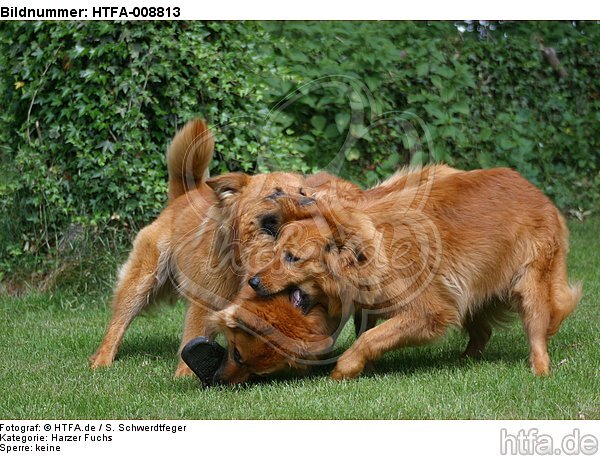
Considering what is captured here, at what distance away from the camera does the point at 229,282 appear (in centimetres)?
594

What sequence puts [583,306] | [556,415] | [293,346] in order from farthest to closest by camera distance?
1. [583,306]
2. [293,346]
3. [556,415]

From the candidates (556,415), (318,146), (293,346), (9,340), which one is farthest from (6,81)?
(556,415)

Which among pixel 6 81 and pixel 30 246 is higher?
pixel 6 81

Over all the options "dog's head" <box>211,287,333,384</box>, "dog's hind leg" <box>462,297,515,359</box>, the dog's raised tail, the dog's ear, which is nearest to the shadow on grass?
the dog's raised tail

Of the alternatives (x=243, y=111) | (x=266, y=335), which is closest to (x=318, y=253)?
(x=266, y=335)

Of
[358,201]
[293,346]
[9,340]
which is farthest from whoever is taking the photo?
[9,340]

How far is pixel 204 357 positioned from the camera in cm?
537

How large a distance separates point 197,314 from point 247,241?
2.81 ft

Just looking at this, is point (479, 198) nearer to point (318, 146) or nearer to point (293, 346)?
point (293, 346)

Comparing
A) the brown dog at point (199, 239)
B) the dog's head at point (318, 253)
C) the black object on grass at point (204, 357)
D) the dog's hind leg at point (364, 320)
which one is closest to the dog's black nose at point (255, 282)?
the dog's head at point (318, 253)

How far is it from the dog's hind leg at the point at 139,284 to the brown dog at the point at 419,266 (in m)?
1.58

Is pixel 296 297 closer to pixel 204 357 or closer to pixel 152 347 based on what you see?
pixel 204 357

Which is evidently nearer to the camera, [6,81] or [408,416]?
[408,416]

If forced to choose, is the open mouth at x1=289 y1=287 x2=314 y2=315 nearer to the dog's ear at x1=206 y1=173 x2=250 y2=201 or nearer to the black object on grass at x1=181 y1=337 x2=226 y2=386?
the black object on grass at x1=181 y1=337 x2=226 y2=386
